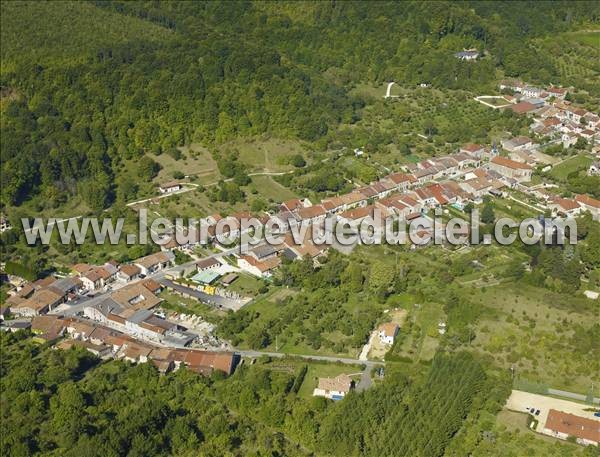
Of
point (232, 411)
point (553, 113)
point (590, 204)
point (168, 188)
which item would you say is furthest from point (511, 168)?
point (232, 411)

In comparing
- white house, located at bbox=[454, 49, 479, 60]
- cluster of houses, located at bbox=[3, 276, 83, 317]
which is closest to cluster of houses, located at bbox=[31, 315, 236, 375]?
cluster of houses, located at bbox=[3, 276, 83, 317]

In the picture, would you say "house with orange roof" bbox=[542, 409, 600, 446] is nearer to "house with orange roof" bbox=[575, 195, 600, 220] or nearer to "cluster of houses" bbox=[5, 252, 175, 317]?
"house with orange roof" bbox=[575, 195, 600, 220]

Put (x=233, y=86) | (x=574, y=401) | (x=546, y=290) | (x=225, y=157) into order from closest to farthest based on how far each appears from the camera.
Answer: (x=574, y=401) < (x=546, y=290) < (x=225, y=157) < (x=233, y=86)

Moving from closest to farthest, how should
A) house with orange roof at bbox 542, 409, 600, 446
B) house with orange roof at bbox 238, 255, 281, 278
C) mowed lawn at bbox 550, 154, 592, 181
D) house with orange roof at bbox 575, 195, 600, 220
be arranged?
house with orange roof at bbox 542, 409, 600, 446 < house with orange roof at bbox 238, 255, 281, 278 < house with orange roof at bbox 575, 195, 600, 220 < mowed lawn at bbox 550, 154, 592, 181

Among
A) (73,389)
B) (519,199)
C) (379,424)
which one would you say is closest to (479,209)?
(519,199)

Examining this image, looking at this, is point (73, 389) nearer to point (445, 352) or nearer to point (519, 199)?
point (445, 352)

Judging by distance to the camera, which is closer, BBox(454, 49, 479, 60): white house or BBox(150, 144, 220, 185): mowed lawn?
BBox(150, 144, 220, 185): mowed lawn
